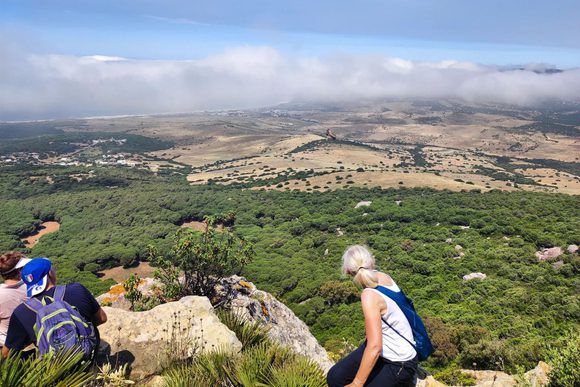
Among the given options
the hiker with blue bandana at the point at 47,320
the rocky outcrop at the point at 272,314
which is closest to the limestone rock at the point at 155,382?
the hiker with blue bandana at the point at 47,320

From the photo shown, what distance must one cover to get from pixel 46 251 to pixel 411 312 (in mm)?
76028

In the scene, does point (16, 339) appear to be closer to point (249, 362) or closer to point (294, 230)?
point (249, 362)

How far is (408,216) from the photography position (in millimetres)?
65188

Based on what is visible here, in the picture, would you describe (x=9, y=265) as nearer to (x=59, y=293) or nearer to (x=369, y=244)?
(x=59, y=293)

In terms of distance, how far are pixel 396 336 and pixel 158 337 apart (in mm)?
4408

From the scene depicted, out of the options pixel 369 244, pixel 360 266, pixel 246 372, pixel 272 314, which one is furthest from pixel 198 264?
pixel 369 244

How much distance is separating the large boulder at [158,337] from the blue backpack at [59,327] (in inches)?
42.8

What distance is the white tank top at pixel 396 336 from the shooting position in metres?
4.24

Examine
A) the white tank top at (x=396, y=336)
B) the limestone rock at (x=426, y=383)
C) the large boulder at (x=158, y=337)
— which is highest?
the white tank top at (x=396, y=336)

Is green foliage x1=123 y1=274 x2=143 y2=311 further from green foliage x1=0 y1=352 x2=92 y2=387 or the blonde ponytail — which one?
the blonde ponytail

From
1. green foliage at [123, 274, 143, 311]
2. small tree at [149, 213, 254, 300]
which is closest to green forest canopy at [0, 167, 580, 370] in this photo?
small tree at [149, 213, 254, 300]

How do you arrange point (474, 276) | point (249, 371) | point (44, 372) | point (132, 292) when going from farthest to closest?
point (474, 276) → point (132, 292) → point (249, 371) → point (44, 372)

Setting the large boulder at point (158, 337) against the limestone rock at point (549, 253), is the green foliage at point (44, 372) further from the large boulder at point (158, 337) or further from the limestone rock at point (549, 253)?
the limestone rock at point (549, 253)

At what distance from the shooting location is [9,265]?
4.89 metres
